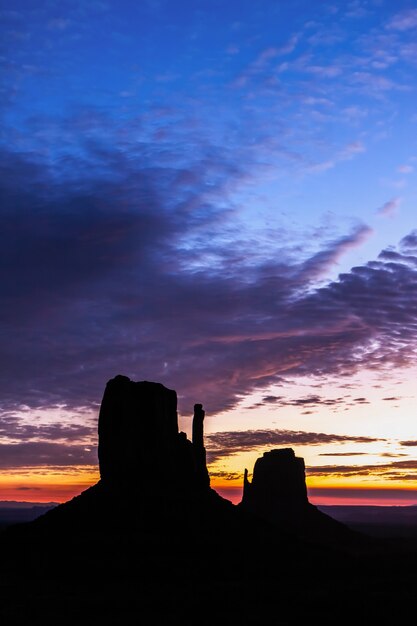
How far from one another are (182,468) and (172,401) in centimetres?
1111

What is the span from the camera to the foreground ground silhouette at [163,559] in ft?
264

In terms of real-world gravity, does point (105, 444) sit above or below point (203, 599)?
above

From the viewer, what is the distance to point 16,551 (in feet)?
340

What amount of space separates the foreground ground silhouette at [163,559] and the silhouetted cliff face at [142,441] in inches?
6.7

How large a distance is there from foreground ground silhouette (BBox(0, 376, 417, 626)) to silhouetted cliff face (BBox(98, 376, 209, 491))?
17 centimetres

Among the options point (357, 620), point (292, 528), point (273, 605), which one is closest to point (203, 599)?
point (273, 605)

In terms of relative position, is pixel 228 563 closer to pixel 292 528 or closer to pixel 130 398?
pixel 130 398

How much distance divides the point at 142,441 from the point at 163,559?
2334 centimetres

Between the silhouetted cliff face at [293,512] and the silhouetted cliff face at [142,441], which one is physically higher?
the silhouetted cliff face at [142,441]

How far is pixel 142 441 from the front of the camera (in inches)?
4641

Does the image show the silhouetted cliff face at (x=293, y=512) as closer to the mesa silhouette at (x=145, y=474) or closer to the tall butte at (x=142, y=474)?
the mesa silhouette at (x=145, y=474)

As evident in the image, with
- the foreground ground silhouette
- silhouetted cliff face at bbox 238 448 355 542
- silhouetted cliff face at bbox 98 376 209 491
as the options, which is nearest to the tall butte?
silhouetted cliff face at bbox 98 376 209 491

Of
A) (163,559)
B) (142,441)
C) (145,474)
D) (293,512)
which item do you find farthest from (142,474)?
(293,512)

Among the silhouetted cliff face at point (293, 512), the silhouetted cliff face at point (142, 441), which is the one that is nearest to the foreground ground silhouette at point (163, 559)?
the silhouetted cliff face at point (142, 441)
